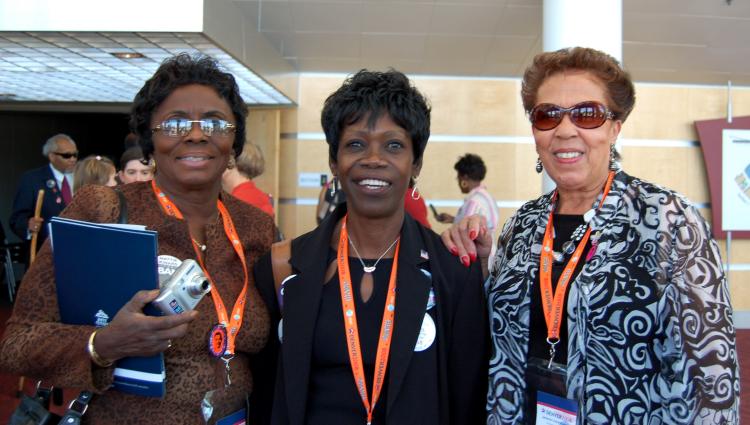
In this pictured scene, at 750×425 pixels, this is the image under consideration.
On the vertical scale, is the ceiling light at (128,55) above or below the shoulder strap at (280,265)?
above

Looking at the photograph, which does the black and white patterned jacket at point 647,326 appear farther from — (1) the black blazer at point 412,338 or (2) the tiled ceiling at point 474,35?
(2) the tiled ceiling at point 474,35

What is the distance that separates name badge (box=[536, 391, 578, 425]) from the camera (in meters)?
1.88

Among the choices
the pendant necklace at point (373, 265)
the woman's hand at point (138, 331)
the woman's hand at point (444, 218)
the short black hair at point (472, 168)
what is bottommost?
the woman's hand at point (138, 331)

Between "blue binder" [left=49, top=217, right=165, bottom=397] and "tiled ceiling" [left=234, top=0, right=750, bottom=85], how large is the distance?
520cm

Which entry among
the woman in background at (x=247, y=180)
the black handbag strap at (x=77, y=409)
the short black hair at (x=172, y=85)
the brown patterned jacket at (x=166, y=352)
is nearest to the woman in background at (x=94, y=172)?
the woman in background at (x=247, y=180)

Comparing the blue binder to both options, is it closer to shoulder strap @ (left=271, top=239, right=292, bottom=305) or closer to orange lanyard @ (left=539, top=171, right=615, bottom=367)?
shoulder strap @ (left=271, top=239, right=292, bottom=305)

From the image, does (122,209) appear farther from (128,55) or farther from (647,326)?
(128,55)

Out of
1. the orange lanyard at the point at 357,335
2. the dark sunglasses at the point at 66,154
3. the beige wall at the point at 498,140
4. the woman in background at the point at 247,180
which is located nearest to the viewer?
the orange lanyard at the point at 357,335

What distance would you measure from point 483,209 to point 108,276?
4964mm

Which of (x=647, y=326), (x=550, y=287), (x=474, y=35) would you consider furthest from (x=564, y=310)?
(x=474, y=35)

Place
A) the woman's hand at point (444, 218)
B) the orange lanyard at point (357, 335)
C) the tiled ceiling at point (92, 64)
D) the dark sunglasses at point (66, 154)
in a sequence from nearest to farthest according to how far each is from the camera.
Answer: the orange lanyard at point (357, 335) < the tiled ceiling at point (92, 64) < the dark sunglasses at point (66, 154) < the woman's hand at point (444, 218)

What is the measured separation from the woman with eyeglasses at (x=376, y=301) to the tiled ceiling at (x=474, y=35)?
474 cm

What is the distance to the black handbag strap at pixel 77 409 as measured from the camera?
1.81 m

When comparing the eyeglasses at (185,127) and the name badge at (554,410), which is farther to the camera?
the eyeglasses at (185,127)
